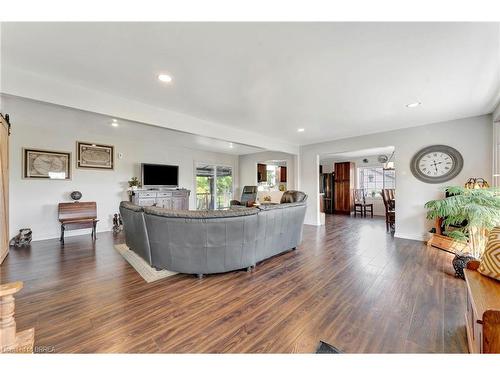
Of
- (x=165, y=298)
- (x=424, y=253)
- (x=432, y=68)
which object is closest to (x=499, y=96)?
(x=432, y=68)

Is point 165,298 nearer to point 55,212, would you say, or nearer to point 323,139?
point 55,212

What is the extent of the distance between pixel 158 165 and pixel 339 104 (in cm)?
491

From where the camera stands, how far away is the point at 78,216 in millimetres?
4508

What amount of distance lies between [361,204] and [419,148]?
405cm

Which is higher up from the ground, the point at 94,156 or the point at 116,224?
the point at 94,156

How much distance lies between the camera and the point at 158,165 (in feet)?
19.6

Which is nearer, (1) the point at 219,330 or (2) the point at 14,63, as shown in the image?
(1) the point at 219,330

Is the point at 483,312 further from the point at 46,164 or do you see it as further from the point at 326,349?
the point at 46,164

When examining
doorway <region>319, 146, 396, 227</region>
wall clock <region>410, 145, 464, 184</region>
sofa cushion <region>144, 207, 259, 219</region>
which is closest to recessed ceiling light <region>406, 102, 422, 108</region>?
wall clock <region>410, 145, 464, 184</region>

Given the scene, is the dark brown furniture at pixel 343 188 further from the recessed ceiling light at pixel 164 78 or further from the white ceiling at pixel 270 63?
the recessed ceiling light at pixel 164 78

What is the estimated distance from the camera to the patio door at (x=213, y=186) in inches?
289

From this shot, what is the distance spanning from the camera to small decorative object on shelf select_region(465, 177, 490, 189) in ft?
11.0

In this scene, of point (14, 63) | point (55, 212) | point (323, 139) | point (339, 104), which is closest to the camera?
point (14, 63)

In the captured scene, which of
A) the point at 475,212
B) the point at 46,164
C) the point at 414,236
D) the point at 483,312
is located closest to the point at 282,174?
the point at 414,236
